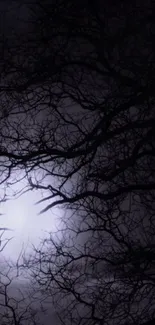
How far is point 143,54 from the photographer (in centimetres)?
379

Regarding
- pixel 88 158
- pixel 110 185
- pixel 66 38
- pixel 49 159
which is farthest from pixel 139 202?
pixel 66 38

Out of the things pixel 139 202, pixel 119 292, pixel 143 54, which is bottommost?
pixel 119 292

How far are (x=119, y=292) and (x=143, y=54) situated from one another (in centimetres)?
174

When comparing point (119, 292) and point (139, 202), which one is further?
point (139, 202)

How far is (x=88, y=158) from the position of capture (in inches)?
157

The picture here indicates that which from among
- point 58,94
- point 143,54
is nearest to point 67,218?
point 58,94

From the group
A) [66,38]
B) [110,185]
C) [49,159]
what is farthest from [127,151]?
[66,38]

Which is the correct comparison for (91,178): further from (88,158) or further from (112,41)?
(112,41)

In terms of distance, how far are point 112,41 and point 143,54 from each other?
Answer: 0.25m

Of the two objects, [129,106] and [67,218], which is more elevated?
[129,106]

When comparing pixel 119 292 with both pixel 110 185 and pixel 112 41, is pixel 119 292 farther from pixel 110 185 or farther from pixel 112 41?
pixel 112 41

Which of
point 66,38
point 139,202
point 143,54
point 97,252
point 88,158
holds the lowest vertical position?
point 97,252

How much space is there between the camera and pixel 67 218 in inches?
159

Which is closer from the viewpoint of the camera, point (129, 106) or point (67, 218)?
point (129, 106)
